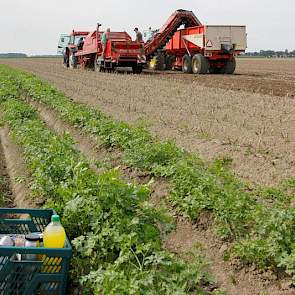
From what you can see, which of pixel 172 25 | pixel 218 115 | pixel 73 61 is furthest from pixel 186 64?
pixel 218 115

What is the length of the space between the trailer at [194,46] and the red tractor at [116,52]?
1527 millimetres

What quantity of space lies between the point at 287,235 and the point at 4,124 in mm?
9036

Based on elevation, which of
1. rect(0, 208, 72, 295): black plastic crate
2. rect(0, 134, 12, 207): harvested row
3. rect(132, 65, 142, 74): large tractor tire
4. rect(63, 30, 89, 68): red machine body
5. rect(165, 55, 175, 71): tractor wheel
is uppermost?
rect(63, 30, 89, 68): red machine body

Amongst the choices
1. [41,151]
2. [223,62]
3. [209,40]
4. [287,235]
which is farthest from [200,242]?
[223,62]

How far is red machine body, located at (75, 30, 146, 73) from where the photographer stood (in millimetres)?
25344

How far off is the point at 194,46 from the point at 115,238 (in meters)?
20.9

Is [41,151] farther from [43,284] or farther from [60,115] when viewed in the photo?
[60,115]

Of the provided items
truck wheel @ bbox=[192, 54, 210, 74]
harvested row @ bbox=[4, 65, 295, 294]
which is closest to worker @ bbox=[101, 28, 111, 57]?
truck wheel @ bbox=[192, 54, 210, 74]

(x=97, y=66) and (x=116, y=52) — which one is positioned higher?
(x=116, y=52)

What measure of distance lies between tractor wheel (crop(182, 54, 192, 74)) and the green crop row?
19599 millimetres

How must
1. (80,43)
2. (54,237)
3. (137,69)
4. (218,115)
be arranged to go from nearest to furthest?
(54,237) → (218,115) → (137,69) → (80,43)

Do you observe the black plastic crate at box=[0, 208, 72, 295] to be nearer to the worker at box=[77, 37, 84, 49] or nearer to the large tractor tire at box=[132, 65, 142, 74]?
the large tractor tire at box=[132, 65, 142, 74]

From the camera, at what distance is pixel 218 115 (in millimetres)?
11664

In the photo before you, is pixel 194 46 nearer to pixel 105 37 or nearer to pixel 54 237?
pixel 105 37
